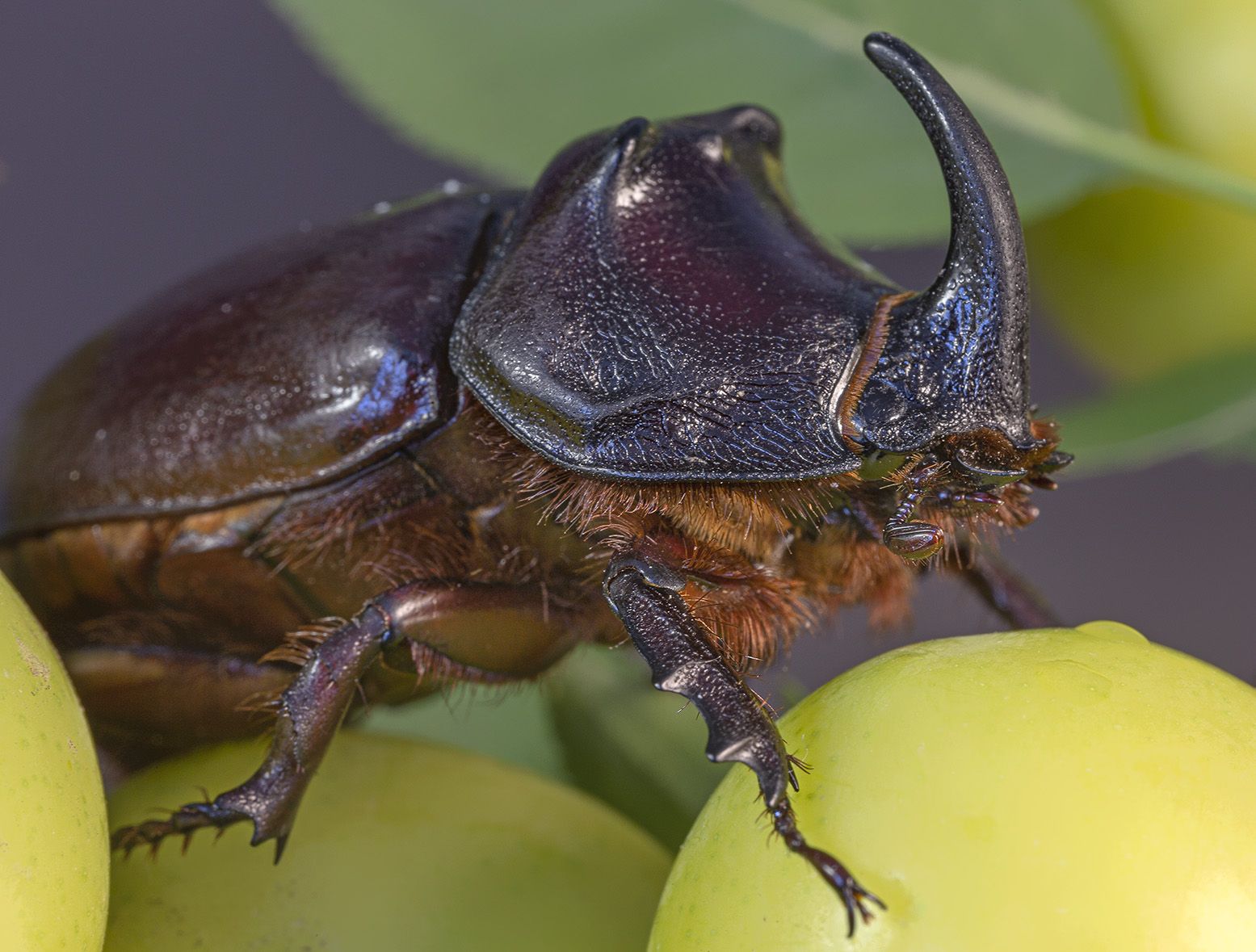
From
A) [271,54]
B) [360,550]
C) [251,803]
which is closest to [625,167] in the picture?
[360,550]

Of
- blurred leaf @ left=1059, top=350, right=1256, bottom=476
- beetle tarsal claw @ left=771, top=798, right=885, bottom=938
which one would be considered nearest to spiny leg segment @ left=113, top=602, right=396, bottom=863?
beetle tarsal claw @ left=771, top=798, right=885, bottom=938

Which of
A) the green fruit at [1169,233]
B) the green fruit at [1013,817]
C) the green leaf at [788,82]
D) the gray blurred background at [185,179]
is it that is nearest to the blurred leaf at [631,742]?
the green fruit at [1013,817]

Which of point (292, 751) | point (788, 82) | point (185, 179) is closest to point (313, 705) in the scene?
point (292, 751)

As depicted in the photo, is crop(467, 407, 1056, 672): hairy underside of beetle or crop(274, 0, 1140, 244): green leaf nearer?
crop(467, 407, 1056, 672): hairy underside of beetle

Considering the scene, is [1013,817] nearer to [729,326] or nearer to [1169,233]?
[729,326]

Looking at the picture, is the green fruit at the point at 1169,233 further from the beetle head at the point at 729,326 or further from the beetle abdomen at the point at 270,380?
the beetle abdomen at the point at 270,380

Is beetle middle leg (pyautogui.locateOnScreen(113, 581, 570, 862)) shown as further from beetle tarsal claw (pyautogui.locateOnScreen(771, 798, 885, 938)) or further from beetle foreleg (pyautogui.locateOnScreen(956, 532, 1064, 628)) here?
beetle foreleg (pyautogui.locateOnScreen(956, 532, 1064, 628))

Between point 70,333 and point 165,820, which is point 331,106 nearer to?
point 70,333
